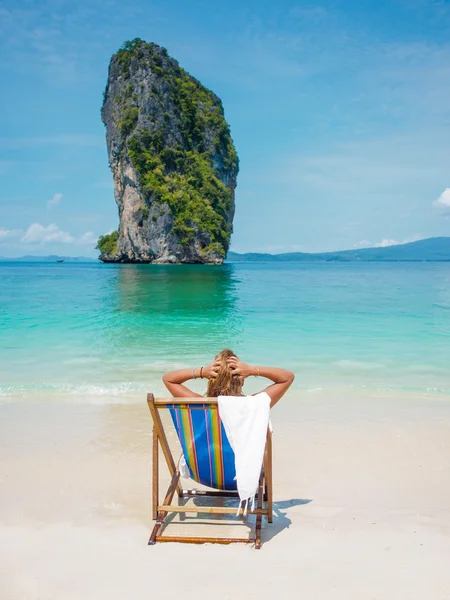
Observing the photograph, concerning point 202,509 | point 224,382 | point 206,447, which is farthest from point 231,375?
point 202,509

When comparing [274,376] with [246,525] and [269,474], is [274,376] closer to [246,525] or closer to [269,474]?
[269,474]

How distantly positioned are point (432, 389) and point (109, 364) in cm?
453

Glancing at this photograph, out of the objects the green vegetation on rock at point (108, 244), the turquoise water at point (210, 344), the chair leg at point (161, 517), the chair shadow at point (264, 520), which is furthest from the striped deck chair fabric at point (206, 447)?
the green vegetation on rock at point (108, 244)

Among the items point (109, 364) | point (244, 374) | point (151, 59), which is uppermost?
point (151, 59)

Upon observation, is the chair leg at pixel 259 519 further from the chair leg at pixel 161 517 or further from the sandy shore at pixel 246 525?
the chair leg at pixel 161 517

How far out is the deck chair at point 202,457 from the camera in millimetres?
2621

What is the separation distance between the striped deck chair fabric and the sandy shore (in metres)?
0.29

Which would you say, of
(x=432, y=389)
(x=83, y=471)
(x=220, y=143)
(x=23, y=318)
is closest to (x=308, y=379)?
(x=432, y=389)

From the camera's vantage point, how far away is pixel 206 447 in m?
2.79

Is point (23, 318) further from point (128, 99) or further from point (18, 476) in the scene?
point (128, 99)

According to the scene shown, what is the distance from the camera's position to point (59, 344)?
380 inches

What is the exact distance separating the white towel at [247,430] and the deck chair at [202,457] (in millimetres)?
58

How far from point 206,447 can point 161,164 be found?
230 ft

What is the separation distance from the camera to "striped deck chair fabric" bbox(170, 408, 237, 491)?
266cm
